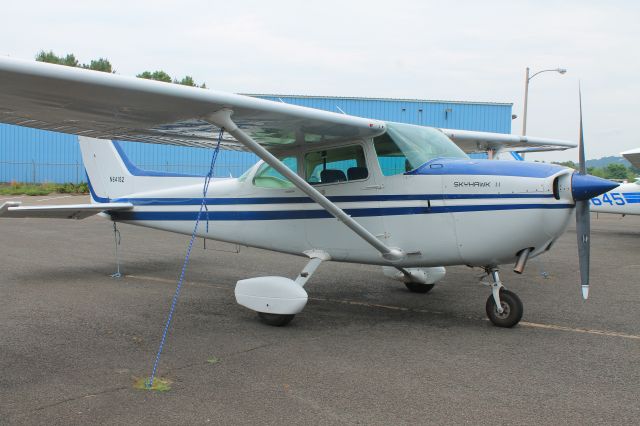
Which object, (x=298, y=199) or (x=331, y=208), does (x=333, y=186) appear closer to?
(x=298, y=199)

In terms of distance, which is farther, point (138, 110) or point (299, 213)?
point (299, 213)

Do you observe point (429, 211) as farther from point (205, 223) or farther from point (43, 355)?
point (43, 355)

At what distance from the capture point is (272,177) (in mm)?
6941

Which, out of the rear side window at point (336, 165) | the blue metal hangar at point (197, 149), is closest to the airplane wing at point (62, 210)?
the rear side window at point (336, 165)

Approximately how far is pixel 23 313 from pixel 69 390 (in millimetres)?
2684

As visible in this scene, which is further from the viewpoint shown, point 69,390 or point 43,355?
point 43,355

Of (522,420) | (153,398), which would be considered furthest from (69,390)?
(522,420)

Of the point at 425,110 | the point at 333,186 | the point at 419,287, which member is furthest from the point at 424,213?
the point at 425,110

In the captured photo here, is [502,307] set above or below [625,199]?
below

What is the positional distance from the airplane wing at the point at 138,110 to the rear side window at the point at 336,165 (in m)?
0.18

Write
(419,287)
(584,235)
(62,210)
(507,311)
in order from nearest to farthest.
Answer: (584,235) < (507,311) < (419,287) < (62,210)

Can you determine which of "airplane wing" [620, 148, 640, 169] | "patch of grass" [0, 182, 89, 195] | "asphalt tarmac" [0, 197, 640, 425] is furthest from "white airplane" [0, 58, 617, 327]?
"patch of grass" [0, 182, 89, 195]

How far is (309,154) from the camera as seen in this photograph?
22.0 feet

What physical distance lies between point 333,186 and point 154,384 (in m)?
3.11
